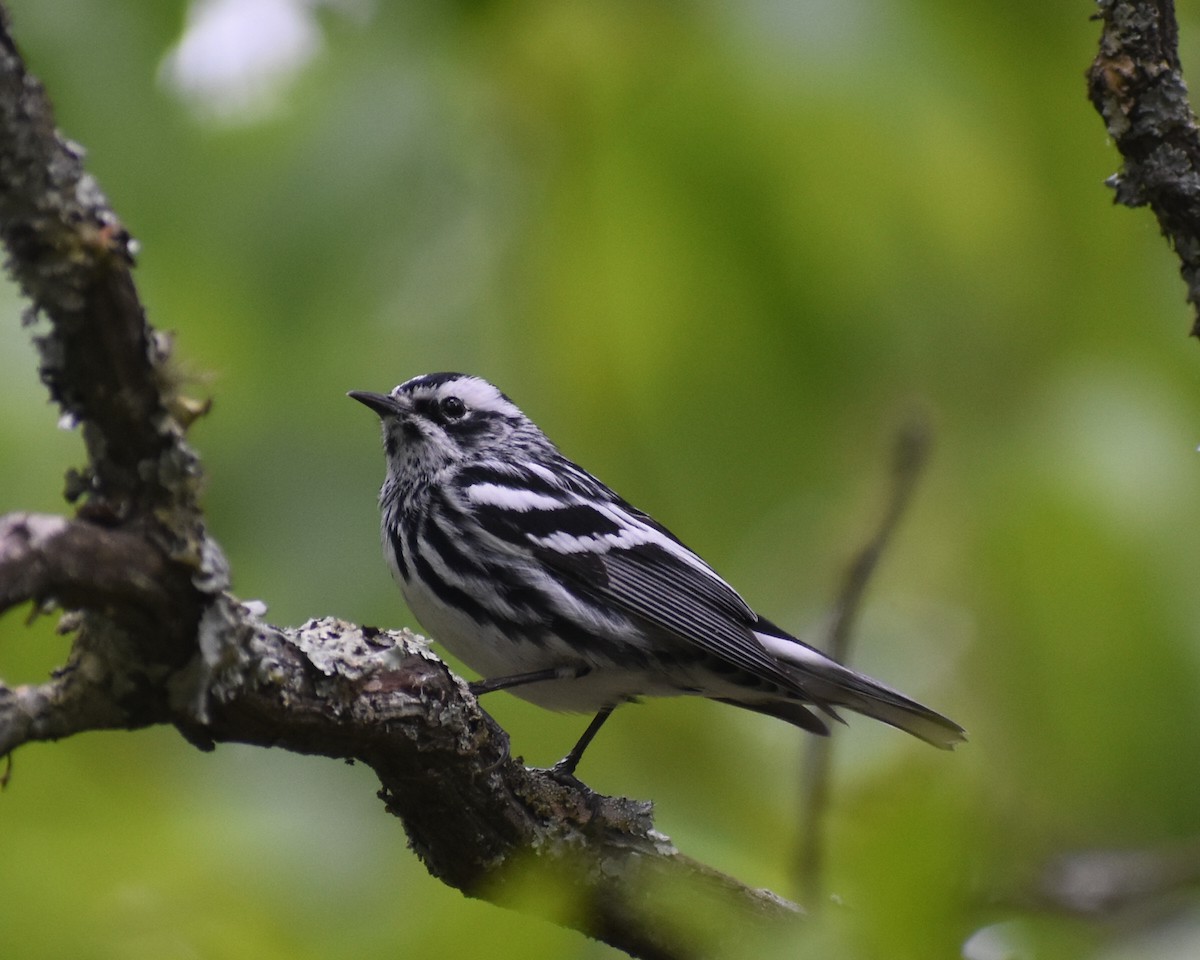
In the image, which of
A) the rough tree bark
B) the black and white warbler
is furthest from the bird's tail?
the rough tree bark

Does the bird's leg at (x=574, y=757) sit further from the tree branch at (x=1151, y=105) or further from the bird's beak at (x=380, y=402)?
the tree branch at (x=1151, y=105)

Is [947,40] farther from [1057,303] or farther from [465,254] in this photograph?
[465,254]

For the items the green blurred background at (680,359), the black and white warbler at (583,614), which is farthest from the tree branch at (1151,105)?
the black and white warbler at (583,614)

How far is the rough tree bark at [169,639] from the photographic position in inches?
63.6

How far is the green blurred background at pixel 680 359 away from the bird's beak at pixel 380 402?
53 cm

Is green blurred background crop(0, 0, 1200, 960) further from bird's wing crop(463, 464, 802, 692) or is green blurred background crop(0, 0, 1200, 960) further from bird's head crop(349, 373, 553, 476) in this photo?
bird's head crop(349, 373, 553, 476)

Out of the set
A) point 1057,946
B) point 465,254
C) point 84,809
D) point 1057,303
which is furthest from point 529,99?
point 1057,946

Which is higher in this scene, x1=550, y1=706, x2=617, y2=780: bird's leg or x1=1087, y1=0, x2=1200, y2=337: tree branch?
x1=1087, y1=0, x2=1200, y2=337: tree branch

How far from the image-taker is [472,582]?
3889mm

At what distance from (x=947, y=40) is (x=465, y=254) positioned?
123 centimetres

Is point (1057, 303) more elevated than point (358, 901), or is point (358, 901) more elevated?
point (1057, 303)

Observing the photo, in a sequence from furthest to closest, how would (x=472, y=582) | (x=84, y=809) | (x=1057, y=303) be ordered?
1. (x=472, y=582)
2. (x=1057, y=303)
3. (x=84, y=809)

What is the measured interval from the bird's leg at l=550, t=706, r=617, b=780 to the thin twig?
946 mm

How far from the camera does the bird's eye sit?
191 inches
